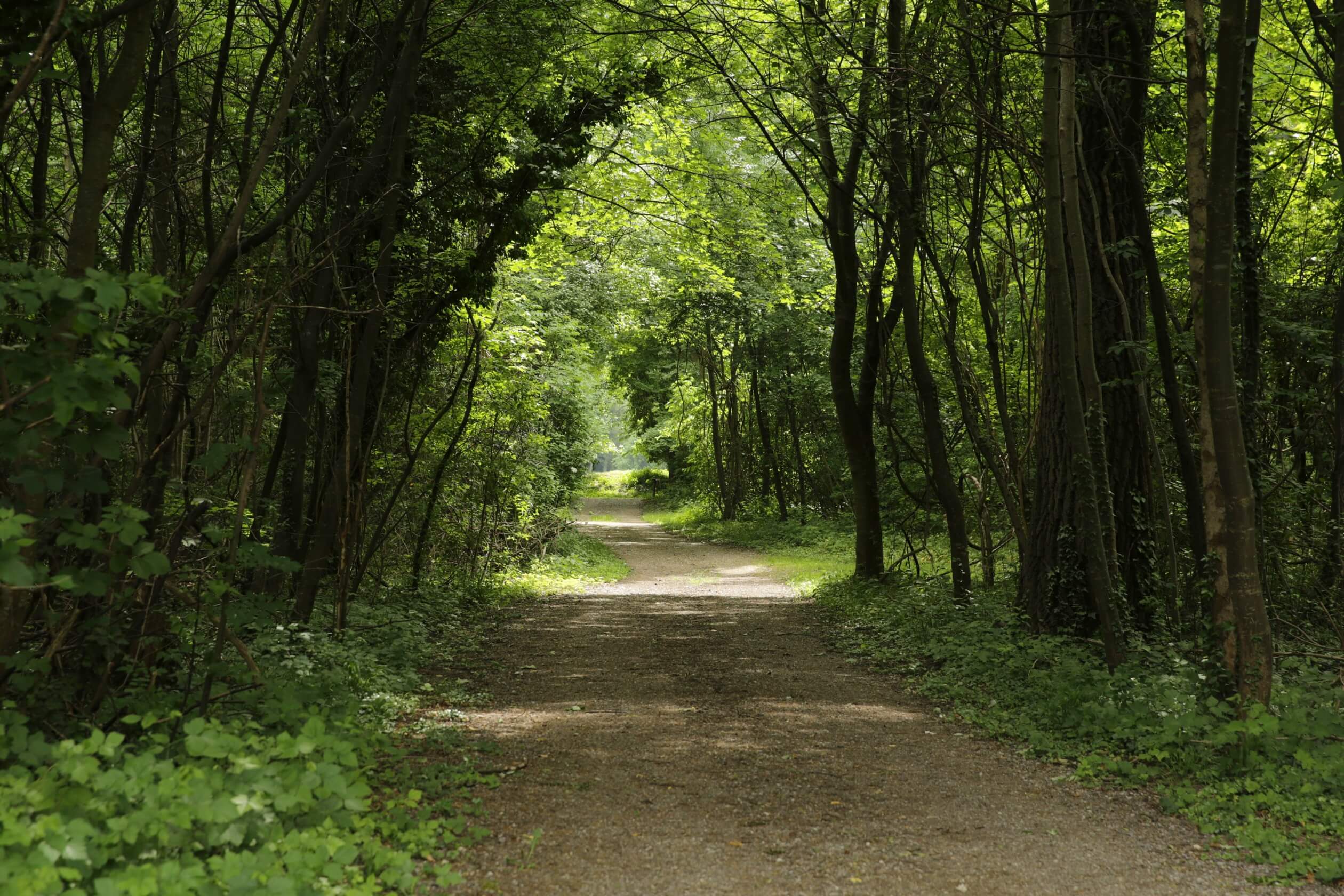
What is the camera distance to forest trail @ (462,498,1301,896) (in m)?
4.12

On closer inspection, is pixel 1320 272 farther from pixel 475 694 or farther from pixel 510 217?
pixel 475 694

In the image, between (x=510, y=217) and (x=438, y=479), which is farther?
(x=438, y=479)

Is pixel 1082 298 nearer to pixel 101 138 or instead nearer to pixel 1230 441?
pixel 1230 441

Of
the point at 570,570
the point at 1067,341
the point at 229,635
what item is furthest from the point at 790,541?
the point at 229,635

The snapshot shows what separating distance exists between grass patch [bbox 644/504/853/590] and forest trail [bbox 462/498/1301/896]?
8.20 metres

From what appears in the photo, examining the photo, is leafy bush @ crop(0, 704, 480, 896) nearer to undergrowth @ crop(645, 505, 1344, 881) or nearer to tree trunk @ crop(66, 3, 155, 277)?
tree trunk @ crop(66, 3, 155, 277)

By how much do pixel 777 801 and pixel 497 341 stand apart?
986 centimetres

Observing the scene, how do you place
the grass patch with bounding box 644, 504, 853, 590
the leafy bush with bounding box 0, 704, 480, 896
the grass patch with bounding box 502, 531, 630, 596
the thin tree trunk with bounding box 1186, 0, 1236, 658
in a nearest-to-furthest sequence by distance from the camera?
the leafy bush with bounding box 0, 704, 480, 896
the thin tree trunk with bounding box 1186, 0, 1236, 658
the grass patch with bounding box 502, 531, 630, 596
the grass patch with bounding box 644, 504, 853, 590

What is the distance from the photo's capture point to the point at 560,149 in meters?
10.2

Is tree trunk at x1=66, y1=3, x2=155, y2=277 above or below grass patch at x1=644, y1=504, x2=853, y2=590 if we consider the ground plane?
above

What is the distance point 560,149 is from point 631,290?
10781 mm

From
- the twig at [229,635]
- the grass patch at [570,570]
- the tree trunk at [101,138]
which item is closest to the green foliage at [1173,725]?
the twig at [229,635]

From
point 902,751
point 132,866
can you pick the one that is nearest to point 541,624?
point 902,751

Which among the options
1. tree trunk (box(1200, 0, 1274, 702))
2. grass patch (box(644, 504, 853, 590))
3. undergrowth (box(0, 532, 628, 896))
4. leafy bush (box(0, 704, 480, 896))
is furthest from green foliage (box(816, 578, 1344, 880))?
grass patch (box(644, 504, 853, 590))
